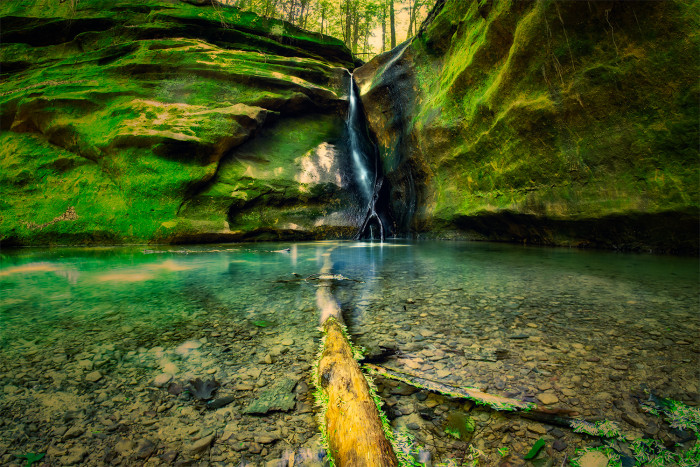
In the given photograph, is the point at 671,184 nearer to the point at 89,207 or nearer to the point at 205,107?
the point at 205,107

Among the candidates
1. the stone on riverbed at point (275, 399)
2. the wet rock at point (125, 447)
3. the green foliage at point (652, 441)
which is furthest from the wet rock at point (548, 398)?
the wet rock at point (125, 447)

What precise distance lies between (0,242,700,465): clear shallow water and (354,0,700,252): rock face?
10.4 feet

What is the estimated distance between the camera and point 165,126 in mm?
10883

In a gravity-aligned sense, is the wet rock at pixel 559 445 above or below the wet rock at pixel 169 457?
above

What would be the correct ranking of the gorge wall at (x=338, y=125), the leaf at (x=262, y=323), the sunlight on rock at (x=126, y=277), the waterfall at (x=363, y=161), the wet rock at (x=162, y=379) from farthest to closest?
the waterfall at (x=363, y=161), the gorge wall at (x=338, y=125), the sunlight on rock at (x=126, y=277), the leaf at (x=262, y=323), the wet rock at (x=162, y=379)

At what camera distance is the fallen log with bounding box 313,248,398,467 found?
95 cm

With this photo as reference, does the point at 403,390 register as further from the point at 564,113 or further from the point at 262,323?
the point at 564,113

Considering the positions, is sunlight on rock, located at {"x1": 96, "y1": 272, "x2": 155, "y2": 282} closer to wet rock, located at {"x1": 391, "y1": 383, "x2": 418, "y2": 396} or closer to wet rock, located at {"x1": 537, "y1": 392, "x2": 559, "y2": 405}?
wet rock, located at {"x1": 391, "y1": 383, "x2": 418, "y2": 396}

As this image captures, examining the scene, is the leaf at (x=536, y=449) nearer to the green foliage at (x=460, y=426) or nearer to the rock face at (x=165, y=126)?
the green foliage at (x=460, y=426)

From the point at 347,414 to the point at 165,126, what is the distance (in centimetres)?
1236

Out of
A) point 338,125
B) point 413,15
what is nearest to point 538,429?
point 338,125

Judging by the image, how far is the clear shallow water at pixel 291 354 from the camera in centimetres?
117

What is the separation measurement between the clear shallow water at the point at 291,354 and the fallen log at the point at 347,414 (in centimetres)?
9

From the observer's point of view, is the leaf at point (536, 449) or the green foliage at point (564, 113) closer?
the leaf at point (536, 449)
